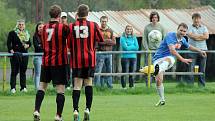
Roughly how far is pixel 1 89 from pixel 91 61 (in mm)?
7650

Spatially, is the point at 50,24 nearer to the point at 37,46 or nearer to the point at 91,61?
the point at 91,61

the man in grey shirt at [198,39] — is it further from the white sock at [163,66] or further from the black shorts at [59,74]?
the black shorts at [59,74]

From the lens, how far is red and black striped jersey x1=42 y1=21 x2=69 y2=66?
13227 millimetres

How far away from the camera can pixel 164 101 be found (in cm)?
1659

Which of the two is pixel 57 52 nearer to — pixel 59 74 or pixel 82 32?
pixel 59 74

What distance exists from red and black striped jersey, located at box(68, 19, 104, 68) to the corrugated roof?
51.6ft

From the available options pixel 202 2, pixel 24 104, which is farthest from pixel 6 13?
pixel 24 104

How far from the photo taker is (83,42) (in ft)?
44.4

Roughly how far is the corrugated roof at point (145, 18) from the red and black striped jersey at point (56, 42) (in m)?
16.1

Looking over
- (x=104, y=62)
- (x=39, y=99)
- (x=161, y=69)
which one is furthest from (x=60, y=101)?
(x=104, y=62)

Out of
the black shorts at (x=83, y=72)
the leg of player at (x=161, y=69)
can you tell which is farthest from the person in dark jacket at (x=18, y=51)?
the black shorts at (x=83, y=72)

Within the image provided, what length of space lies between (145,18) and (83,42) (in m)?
19.0

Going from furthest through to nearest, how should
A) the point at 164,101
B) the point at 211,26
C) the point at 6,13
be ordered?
the point at 6,13
the point at 211,26
the point at 164,101

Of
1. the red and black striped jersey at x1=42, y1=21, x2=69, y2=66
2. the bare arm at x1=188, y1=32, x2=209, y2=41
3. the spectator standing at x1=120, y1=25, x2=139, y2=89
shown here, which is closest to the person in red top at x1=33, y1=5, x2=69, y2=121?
the red and black striped jersey at x1=42, y1=21, x2=69, y2=66
